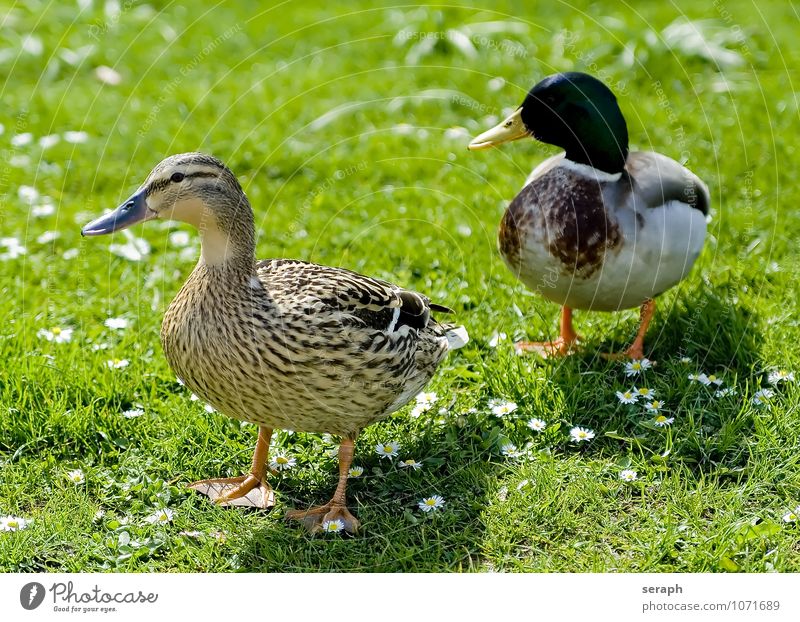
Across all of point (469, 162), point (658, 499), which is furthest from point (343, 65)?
point (658, 499)

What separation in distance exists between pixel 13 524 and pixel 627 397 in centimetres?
249

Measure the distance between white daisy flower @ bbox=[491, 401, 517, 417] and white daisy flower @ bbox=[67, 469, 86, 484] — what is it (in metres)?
1.68

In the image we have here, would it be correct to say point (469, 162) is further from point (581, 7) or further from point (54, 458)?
point (54, 458)

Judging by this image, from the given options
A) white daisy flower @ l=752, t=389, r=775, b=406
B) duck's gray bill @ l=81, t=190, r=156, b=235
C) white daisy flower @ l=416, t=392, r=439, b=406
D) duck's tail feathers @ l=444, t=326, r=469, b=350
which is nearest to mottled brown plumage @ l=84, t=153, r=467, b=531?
duck's gray bill @ l=81, t=190, r=156, b=235

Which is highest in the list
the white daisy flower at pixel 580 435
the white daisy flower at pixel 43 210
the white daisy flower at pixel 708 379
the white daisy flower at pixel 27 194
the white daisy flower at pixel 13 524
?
the white daisy flower at pixel 27 194

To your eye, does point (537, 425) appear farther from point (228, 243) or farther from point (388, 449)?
point (228, 243)

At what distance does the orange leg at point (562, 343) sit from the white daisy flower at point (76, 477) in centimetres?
200

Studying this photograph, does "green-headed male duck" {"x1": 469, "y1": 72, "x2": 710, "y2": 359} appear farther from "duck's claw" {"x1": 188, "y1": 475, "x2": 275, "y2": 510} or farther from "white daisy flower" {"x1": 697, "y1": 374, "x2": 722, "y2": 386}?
"duck's claw" {"x1": 188, "y1": 475, "x2": 275, "y2": 510}

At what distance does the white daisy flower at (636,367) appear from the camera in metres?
4.41

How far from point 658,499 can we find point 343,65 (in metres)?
4.50

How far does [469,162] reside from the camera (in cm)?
620

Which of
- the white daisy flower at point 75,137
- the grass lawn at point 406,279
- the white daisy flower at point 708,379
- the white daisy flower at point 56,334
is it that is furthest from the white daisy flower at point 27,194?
the white daisy flower at point 708,379

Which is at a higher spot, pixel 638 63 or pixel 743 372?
pixel 638 63
